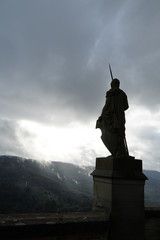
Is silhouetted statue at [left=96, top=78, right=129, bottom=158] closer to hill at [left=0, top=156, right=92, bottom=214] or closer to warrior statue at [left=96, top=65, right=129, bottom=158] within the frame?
warrior statue at [left=96, top=65, right=129, bottom=158]

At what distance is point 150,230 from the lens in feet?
18.1

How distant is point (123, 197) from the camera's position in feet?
15.8

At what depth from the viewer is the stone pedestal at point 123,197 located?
467cm

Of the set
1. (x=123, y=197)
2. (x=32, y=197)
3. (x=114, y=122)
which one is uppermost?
(x=114, y=122)

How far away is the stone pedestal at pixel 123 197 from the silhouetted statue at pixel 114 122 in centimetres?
30

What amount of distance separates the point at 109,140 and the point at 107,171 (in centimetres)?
74

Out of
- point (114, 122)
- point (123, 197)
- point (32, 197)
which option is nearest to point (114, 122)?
point (114, 122)

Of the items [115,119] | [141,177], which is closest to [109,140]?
[115,119]

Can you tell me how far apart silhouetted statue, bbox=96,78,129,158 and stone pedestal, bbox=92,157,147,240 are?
302 mm

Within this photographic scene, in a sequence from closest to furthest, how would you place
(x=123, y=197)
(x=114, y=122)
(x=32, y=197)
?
1. (x=123, y=197)
2. (x=114, y=122)
3. (x=32, y=197)

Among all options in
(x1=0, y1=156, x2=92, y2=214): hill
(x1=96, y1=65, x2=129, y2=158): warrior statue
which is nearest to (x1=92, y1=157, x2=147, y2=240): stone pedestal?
(x1=96, y1=65, x2=129, y2=158): warrior statue

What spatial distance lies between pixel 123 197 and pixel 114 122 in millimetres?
1703

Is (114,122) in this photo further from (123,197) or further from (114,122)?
(123,197)

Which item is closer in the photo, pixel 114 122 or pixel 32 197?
pixel 114 122
